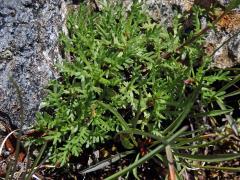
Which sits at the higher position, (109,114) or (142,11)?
(142,11)

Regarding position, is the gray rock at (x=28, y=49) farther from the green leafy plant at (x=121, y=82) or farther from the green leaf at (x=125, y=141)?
the green leaf at (x=125, y=141)

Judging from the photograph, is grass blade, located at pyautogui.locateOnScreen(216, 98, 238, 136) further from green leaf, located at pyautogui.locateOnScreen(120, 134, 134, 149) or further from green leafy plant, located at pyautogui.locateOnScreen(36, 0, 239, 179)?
green leaf, located at pyautogui.locateOnScreen(120, 134, 134, 149)

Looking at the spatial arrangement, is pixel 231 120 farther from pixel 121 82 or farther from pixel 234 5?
pixel 234 5

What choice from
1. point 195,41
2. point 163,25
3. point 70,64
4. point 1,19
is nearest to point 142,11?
point 163,25

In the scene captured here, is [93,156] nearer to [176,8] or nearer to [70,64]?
[70,64]

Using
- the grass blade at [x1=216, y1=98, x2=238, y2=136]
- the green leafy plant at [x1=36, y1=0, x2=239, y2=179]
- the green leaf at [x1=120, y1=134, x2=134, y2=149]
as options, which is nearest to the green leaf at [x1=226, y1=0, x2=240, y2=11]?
the green leafy plant at [x1=36, y1=0, x2=239, y2=179]

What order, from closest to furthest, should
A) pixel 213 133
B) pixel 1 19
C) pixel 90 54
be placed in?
pixel 1 19 → pixel 90 54 → pixel 213 133

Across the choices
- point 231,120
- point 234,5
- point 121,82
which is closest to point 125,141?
point 121,82
